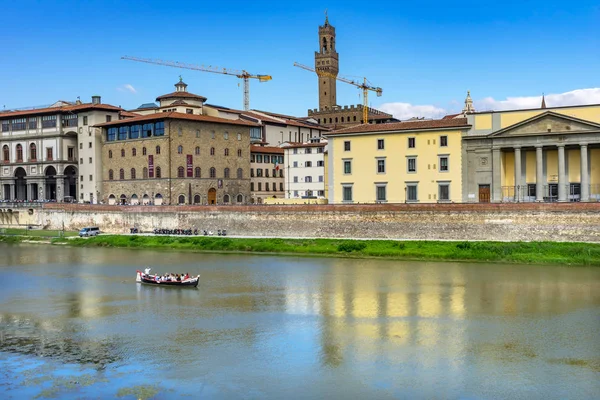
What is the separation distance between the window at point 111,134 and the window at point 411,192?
1391 inches

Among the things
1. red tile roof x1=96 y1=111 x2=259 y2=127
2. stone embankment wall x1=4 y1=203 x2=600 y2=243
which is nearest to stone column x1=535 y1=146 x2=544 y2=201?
stone embankment wall x1=4 y1=203 x2=600 y2=243

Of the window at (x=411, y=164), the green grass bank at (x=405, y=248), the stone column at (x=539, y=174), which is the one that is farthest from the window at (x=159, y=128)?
the stone column at (x=539, y=174)

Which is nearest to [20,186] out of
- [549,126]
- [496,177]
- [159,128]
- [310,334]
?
[159,128]

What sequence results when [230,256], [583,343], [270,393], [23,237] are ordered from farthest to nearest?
[23,237] → [230,256] → [583,343] → [270,393]

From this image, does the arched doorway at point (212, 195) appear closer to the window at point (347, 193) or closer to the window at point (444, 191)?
the window at point (347, 193)

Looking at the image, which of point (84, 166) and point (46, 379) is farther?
point (84, 166)

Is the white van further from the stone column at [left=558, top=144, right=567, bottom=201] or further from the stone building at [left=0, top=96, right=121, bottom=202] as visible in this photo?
the stone column at [left=558, top=144, right=567, bottom=201]

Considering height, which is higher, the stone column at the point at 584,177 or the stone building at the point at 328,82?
the stone building at the point at 328,82

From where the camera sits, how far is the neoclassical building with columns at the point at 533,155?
49500mm

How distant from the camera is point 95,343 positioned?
23.9 meters

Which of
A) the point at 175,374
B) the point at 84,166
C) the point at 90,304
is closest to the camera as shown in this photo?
the point at 175,374

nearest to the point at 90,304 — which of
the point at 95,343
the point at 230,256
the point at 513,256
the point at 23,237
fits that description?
the point at 95,343

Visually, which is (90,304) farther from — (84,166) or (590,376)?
(84,166)

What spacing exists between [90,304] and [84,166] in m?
48.9
